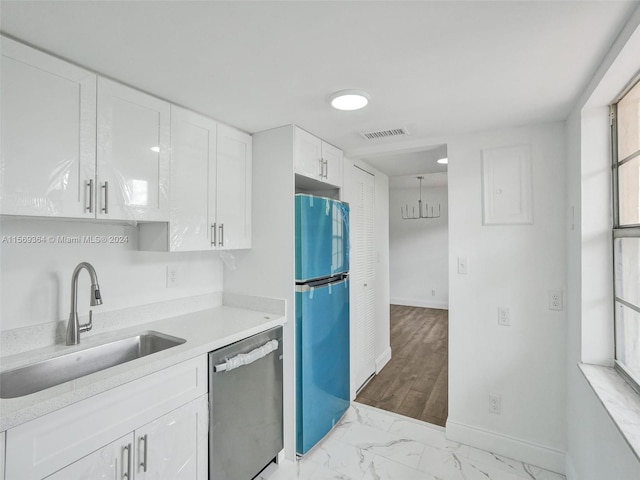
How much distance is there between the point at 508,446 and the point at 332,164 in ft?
7.80

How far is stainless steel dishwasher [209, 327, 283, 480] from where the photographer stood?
1.69 m

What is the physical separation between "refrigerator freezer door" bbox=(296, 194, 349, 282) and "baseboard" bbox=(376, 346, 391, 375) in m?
1.38

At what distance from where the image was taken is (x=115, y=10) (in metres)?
1.08

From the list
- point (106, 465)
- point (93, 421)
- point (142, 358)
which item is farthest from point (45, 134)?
point (106, 465)

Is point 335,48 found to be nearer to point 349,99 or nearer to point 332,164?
point 349,99

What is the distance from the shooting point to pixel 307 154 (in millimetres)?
2289

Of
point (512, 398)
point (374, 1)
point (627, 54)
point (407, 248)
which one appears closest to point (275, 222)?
point (374, 1)

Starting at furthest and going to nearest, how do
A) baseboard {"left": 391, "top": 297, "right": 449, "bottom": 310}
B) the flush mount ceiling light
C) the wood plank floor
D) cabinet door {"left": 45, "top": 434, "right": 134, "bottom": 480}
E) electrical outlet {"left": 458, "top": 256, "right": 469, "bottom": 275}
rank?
baseboard {"left": 391, "top": 297, "right": 449, "bottom": 310} → the wood plank floor → electrical outlet {"left": 458, "top": 256, "right": 469, "bottom": 275} → the flush mount ceiling light → cabinet door {"left": 45, "top": 434, "right": 134, "bottom": 480}

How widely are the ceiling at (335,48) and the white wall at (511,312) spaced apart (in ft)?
1.46

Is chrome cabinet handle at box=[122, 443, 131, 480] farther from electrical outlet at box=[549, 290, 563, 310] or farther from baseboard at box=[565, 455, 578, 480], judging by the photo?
electrical outlet at box=[549, 290, 563, 310]

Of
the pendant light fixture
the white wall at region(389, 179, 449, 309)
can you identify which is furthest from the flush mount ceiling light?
the pendant light fixture

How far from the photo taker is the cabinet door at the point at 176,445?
54.4 inches

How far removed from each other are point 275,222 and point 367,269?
1288 mm

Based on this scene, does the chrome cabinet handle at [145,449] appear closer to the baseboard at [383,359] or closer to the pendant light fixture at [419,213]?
the baseboard at [383,359]
